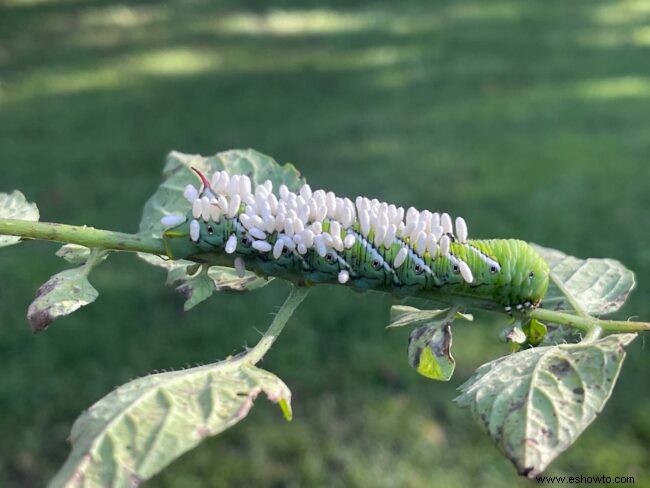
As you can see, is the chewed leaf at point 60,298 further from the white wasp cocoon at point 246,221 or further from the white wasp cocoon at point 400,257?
the white wasp cocoon at point 400,257

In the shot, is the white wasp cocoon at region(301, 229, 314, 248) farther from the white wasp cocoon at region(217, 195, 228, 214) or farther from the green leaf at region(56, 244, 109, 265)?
the green leaf at region(56, 244, 109, 265)

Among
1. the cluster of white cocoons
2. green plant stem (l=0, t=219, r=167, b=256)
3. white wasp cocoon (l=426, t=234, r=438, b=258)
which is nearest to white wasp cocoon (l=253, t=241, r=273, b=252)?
the cluster of white cocoons

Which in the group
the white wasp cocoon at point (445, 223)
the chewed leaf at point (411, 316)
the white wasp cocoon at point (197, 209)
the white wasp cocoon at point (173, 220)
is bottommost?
the chewed leaf at point (411, 316)

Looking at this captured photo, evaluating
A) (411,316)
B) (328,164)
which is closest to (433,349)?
(411,316)

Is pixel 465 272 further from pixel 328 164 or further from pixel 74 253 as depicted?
pixel 328 164

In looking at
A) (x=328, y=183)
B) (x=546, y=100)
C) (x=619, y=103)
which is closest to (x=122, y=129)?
(x=328, y=183)

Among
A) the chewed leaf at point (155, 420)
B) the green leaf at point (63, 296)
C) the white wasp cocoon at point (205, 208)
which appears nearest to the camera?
the chewed leaf at point (155, 420)

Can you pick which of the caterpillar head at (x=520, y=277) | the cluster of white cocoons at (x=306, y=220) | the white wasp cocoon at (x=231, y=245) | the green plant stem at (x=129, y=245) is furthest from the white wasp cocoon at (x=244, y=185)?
the caterpillar head at (x=520, y=277)
